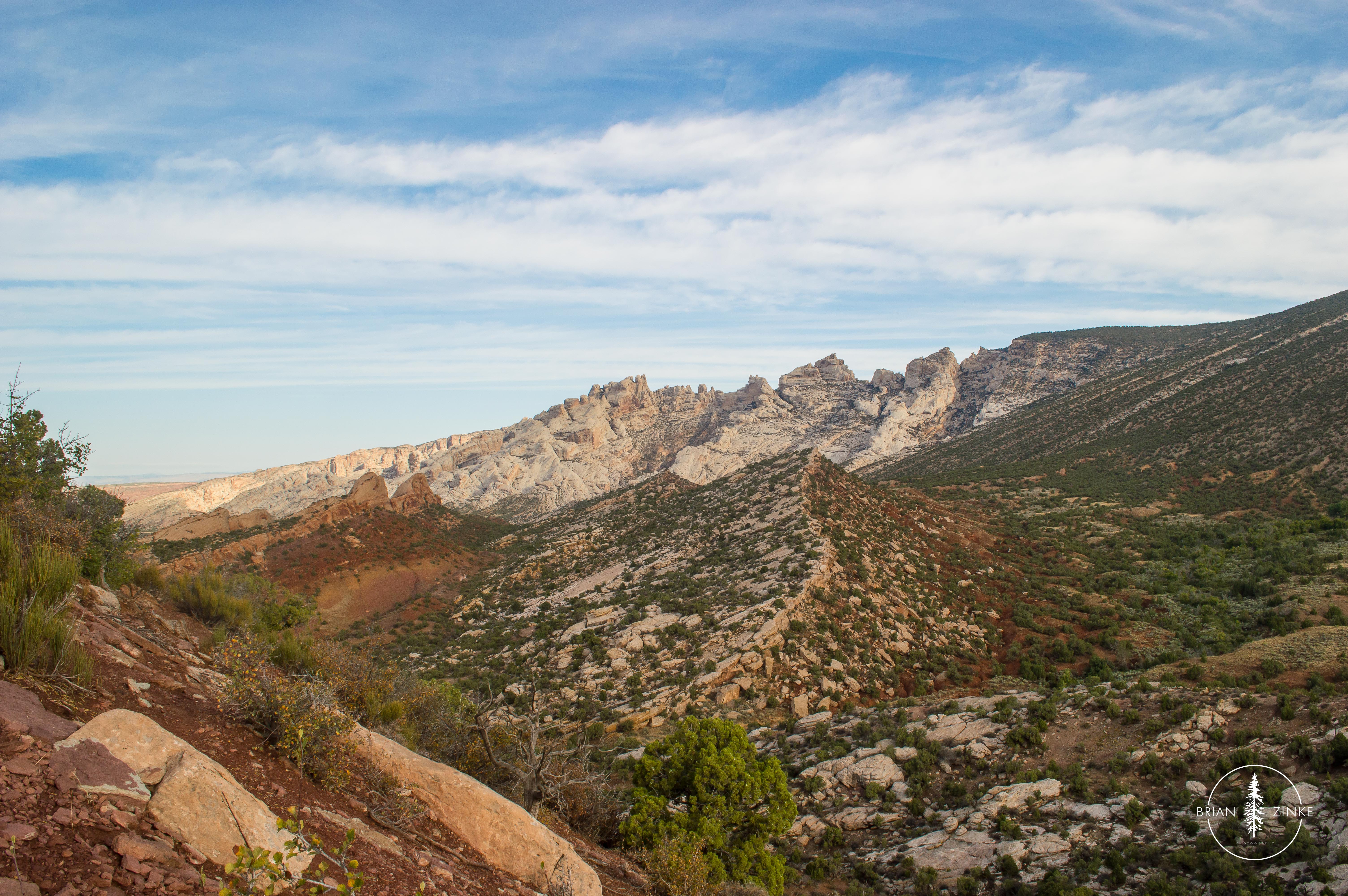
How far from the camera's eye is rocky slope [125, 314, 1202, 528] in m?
114

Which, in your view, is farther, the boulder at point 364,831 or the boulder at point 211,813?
the boulder at point 364,831

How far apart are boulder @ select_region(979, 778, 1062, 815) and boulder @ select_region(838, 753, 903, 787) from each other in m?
1.99

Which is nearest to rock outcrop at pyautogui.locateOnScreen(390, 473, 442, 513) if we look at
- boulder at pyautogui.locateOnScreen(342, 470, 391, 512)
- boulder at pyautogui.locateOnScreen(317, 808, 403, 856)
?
boulder at pyautogui.locateOnScreen(342, 470, 391, 512)

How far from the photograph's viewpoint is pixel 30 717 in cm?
487

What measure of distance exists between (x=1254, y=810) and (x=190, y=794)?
16.1 metres

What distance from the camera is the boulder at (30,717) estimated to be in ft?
15.4

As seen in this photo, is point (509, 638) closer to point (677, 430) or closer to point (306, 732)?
point (306, 732)

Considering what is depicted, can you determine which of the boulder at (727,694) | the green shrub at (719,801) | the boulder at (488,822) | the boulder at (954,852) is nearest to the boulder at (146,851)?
the boulder at (488,822)

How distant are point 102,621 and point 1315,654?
28.6m

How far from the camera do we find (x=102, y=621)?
859 centimetres

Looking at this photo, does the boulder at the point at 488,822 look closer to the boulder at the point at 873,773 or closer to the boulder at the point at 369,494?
the boulder at the point at 873,773

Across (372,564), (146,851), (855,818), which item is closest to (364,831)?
(146,851)

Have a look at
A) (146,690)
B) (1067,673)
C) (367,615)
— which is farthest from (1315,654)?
(367,615)

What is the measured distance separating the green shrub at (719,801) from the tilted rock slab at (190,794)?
304 inches
